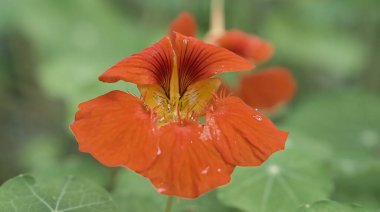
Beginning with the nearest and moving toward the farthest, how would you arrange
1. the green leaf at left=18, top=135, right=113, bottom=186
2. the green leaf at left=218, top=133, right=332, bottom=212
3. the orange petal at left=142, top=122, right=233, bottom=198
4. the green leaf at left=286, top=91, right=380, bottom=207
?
the orange petal at left=142, top=122, right=233, bottom=198, the green leaf at left=218, top=133, right=332, bottom=212, the green leaf at left=286, top=91, right=380, bottom=207, the green leaf at left=18, top=135, right=113, bottom=186

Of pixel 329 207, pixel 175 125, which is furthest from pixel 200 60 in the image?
pixel 329 207

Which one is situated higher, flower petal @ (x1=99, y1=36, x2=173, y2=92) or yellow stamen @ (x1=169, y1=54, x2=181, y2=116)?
flower petal @ (x1=99, y1=36, x2=173, y2=92)

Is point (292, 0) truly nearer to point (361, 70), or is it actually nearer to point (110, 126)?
point (361, 70)

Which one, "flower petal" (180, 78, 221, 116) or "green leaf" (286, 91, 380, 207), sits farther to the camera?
"green leaf" (286, 91, 380, 207)

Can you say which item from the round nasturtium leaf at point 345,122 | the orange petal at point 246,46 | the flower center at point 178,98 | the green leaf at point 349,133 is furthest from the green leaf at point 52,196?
the round nasturtium leaf at point 345,122

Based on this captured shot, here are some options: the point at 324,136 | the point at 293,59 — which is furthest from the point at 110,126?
the point at 293,59

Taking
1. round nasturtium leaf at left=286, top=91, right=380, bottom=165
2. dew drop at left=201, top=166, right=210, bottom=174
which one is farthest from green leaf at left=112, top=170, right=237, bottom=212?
round nasturtium leaf at left=286, top=91, right=380, bottom=165

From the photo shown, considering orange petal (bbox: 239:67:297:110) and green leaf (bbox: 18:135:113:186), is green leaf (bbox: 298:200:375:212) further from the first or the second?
green leaf (bbox: 18:135:113:186)
